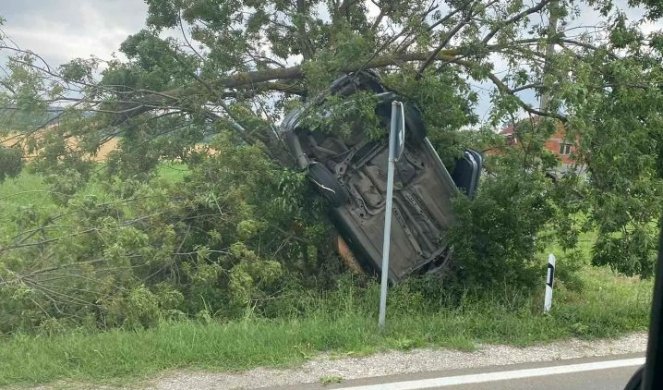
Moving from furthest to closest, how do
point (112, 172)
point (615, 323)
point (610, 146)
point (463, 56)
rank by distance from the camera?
point (112, 172) < point (463, 56) < point (610, 146) < point (615, 323)

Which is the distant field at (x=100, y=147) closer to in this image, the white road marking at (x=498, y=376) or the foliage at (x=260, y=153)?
the foliage at (x=260, y=153)

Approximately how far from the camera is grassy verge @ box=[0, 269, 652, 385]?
515 cm

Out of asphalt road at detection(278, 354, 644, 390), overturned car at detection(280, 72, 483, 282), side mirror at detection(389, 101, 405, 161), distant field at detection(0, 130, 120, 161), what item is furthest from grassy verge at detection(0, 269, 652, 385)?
distant field at detection(0, 130, 120, 161)

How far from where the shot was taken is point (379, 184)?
854cm

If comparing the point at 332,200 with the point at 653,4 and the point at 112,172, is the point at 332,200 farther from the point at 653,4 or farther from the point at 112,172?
the point at 653,4

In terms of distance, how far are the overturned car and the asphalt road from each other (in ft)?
10.5

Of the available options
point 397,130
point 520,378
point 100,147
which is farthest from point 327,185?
point 100,147

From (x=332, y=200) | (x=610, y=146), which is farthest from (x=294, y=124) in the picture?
(x=610, y=146)

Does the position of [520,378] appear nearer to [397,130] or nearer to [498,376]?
[498,376]

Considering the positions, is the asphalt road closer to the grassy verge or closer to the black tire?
the grassy verge

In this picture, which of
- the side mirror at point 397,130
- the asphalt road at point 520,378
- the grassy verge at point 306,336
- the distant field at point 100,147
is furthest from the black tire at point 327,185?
the distant field at point 100,147

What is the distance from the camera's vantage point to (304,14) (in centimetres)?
1080

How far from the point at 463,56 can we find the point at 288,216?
350 cm

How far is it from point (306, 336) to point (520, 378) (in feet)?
6.38
